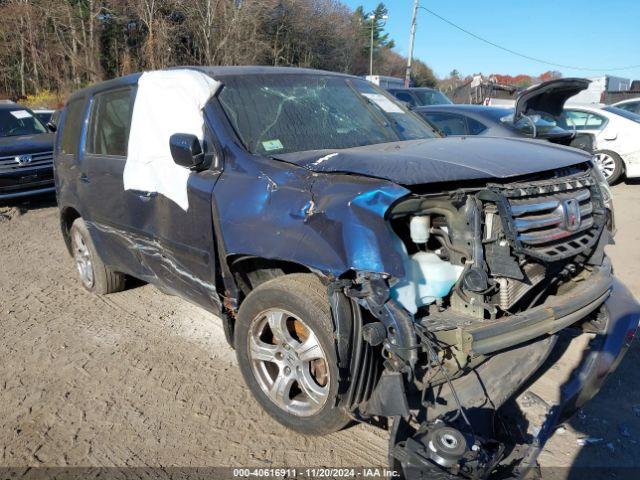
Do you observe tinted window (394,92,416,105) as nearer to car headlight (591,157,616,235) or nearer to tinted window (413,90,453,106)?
tinted window (413,90,453,106)

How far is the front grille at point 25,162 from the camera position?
9312mm

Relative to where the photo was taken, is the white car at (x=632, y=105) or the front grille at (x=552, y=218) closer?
the front grille at (x=552, y=218)

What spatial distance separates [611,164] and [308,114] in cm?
809

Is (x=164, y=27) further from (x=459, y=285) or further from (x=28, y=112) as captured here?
(x=459, y=285)

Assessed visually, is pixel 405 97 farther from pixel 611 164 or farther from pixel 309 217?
pixel 309 217

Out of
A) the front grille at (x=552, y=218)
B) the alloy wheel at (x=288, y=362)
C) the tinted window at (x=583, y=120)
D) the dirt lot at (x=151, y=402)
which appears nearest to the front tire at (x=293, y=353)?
the alloy wheel at (x=288, y=362)

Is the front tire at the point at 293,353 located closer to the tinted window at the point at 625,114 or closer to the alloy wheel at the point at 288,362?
the alloy wheel at the point at 288,362

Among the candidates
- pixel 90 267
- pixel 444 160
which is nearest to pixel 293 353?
pixel 444 160

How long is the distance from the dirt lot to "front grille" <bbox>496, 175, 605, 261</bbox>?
3.52 feet

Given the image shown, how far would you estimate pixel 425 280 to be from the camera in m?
2.61

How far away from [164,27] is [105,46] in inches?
229

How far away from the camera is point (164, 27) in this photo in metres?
22.7

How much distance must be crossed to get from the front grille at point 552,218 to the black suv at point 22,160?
9.31m

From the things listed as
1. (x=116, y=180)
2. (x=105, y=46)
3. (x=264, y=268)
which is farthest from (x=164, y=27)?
(x=264, y=268)
